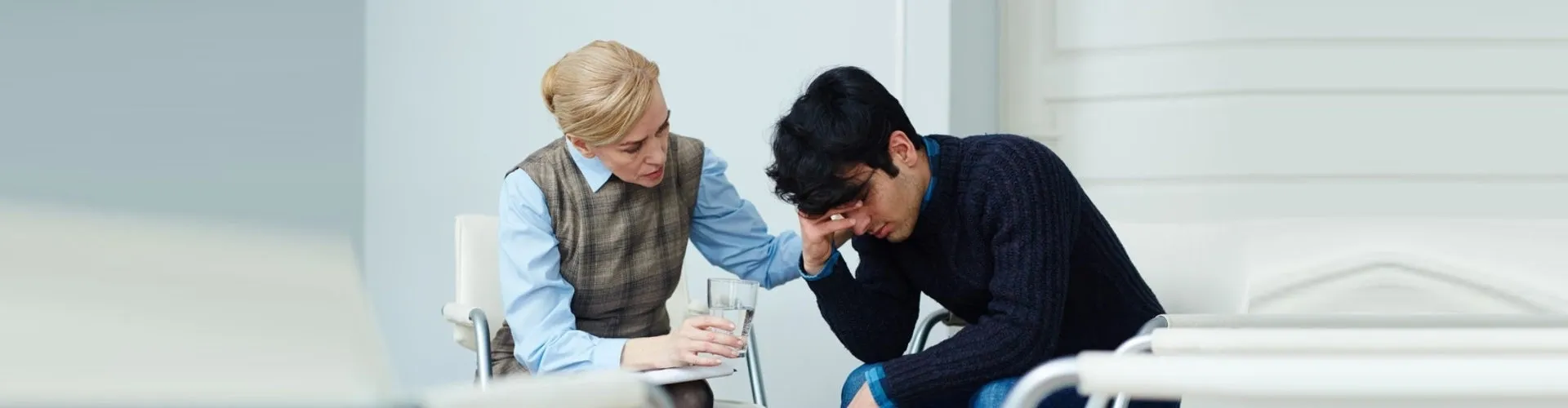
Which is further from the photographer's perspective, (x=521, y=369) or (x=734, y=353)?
(x=521, y=369)

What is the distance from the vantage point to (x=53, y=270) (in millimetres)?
1896

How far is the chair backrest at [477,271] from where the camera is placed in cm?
202

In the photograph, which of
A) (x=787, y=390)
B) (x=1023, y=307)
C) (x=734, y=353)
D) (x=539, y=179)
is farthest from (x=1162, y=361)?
(x=787, y=390)

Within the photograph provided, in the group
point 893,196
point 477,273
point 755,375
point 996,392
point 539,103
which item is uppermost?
point 539,103

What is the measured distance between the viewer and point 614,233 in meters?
1.84

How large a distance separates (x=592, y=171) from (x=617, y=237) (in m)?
0.11

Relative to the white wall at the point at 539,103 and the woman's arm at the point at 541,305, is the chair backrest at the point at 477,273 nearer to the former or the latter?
the woman's arm at the point at 541,305

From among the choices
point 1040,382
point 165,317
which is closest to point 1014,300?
point 1040,382

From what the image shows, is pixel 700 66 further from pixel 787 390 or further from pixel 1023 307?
pixel 1023 307

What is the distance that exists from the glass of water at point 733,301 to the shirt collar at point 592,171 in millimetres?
Answer: 334

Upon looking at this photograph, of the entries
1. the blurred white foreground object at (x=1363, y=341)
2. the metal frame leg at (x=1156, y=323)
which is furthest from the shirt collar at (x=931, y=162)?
the blurred white foreground object at (x=1363, y=341)

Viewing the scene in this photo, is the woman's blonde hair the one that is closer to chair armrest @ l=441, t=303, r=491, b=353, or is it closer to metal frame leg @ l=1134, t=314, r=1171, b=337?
chair armrest @ l=441, t=303, r=491, b=353

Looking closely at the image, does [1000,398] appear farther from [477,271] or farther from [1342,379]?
[477,271]

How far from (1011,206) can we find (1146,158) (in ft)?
7.16
